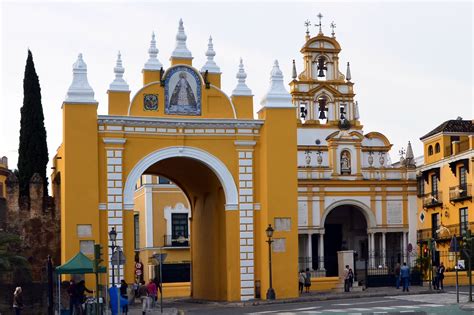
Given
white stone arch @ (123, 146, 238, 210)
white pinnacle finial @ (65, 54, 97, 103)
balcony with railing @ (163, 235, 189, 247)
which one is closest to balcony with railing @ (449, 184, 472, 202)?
balcony with railing @ (163, 235, 189, 247)

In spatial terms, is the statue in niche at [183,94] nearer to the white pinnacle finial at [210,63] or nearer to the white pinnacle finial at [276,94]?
the white pinnacle finial at [210,63]

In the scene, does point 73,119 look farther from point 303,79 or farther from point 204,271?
point 303,79

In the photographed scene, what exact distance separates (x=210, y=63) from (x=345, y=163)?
2459 cm

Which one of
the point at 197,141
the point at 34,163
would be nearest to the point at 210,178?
the point at 197,141

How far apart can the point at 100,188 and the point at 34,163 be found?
7.48m

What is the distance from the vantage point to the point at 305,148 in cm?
5984

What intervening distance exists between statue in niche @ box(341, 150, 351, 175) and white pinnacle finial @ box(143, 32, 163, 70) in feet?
84.2

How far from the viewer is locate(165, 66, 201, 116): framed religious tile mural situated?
120 feet

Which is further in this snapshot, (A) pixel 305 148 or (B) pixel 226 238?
(A) pixel 305 148

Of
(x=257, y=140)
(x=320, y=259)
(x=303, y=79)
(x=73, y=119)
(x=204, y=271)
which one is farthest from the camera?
(x=303, y=79)

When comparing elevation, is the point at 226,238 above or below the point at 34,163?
below

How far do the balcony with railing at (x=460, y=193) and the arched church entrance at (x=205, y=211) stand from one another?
17.3 m

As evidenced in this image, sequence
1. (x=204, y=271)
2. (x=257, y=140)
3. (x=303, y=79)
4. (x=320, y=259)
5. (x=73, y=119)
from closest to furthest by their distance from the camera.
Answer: (x=73, y=119), (x=257, y=140), (x=204, y=271), (x=320, y=259), (x=303, y=79)

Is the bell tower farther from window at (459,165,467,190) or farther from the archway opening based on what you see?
the archway opening
